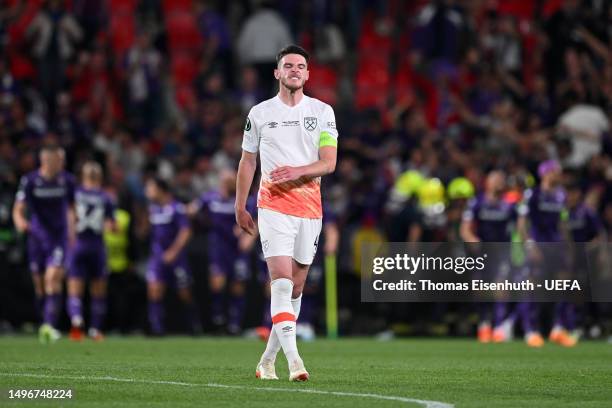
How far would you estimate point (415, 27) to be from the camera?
85.0ft

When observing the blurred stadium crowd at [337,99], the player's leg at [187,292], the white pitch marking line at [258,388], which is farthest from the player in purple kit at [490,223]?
the white pitch marking line at [258,388]

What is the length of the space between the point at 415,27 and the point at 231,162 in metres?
4.70

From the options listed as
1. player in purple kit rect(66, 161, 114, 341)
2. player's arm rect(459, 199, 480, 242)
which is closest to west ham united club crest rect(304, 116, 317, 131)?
player in purple kit rect(66, 161, 114, 341)

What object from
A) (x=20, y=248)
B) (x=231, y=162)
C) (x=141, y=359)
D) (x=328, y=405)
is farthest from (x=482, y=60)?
(x=328, y=405)

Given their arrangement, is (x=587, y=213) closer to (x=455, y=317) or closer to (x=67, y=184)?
(x=455, y=317)

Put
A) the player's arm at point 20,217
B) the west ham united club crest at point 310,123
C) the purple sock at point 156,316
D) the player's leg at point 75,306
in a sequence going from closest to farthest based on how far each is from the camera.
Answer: the west ham united club crest at point 310,123 → the player's arm at point 20,217 → the player's leg at point 75,306 → the purple sock at point 156,316

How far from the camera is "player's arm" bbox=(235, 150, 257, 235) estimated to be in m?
10.5

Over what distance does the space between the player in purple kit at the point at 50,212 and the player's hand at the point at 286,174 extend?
880 centimetres

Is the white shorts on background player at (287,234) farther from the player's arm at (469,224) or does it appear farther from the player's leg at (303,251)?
the player's arm at (469,224)

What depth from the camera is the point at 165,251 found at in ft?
71.4

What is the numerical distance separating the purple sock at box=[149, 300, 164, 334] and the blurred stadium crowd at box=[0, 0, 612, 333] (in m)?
1.01

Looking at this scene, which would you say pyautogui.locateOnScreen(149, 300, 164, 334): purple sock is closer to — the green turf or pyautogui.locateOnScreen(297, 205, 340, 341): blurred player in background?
pyautogui.locateOnScreen(297, 205, 340, 341): blurred player in background

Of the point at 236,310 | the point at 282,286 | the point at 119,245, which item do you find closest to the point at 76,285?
the point at 119,245

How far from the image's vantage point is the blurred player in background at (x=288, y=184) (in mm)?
10375
